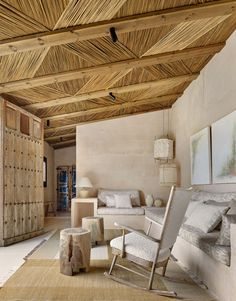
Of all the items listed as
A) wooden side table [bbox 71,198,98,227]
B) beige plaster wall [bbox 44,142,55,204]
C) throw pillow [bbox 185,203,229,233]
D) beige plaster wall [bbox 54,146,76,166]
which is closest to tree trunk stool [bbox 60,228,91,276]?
throw pillow [bbox 185,203,229,233]

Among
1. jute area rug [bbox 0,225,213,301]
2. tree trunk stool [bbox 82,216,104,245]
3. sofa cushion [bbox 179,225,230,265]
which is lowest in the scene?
jute area rug [bbox 0,225,213,301]

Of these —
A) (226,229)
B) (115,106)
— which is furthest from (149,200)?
(226,229)

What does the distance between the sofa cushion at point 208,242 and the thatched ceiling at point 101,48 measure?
92.6 inches

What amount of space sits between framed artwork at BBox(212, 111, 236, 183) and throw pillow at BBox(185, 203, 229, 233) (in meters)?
0.68

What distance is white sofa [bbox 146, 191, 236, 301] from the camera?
8.91 feet

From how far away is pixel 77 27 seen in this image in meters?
3.50

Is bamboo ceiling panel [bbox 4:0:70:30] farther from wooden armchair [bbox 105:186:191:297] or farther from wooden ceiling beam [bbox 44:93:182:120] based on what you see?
wooden ceiling beam [bbox 44:93:182:120]

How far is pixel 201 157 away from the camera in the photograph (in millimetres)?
5789

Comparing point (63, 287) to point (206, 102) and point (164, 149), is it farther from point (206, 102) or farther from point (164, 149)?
point (164, 149)

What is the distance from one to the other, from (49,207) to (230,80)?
29.0 feet

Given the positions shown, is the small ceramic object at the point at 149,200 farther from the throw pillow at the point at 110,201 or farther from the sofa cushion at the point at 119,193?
the throw pillow at the point at 110,201

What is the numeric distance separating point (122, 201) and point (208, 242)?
451 cm

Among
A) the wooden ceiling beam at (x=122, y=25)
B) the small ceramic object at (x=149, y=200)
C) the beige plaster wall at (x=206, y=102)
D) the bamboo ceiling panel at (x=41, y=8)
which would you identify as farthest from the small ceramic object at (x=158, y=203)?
the bamboo ceiling panel at (x=41, y=8)

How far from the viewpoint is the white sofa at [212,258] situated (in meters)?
2.71
